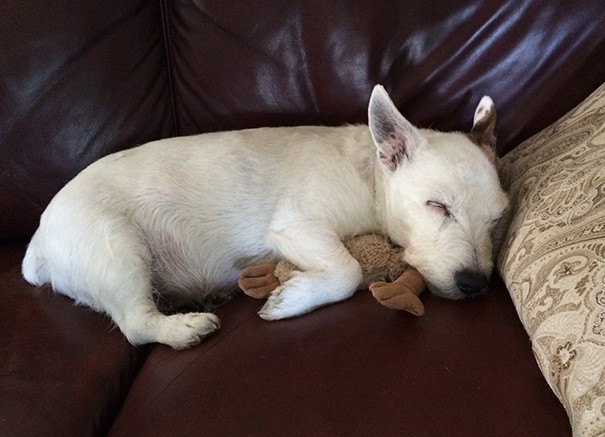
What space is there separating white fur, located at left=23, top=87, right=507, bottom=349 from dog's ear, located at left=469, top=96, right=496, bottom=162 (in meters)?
0.05

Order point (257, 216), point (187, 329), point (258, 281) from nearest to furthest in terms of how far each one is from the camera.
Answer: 1. point (187, 329)
2. point (258, 281)
3. point (257, 216)

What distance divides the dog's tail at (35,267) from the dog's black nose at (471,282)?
4.00ft

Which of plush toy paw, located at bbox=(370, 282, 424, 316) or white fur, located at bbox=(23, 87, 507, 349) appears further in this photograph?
white fur, located at bbox=(23, 87, 507, 349)

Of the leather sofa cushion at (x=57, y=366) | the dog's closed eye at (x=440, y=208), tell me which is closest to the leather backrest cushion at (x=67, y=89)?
the leather sofa cushion at (x=57, y=366)

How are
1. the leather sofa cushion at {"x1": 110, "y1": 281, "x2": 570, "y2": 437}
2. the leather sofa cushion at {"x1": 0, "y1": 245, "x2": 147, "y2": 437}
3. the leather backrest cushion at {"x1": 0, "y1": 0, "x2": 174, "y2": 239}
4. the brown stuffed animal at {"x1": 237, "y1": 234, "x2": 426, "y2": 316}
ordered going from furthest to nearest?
1. the leather backrest cushion at {"x1": 0, "y1": 0, "x2": 174, "y2": 239}
2. the brown stuffed animal at {"x1": 237, "y1": 234, "x2": 426, "y2": 316}
3. the leather sofa cushion at {"x1": 0, "y1": 245, "x2": 147, "y2": 437}
4. the leather sofa cushion at {"x1": 110, "y1": 281, "x2": 570, "y2": 437}

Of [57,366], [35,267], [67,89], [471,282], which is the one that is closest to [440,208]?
[471,282]

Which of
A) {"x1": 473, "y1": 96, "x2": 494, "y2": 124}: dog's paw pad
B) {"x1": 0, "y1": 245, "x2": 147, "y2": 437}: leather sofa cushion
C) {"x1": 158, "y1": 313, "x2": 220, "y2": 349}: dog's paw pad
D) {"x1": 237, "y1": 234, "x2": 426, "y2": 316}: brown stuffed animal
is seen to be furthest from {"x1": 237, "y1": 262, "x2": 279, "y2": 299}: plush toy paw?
{"x1": 473, "y1": 96, "x2": 494, "y2": 124}: dog's paw pad

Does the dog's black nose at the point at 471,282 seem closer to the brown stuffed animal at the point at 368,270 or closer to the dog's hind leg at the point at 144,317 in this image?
the brown stuffed animal at the point at 368,270

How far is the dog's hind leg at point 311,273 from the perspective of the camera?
165cm

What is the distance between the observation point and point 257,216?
195 centimetres

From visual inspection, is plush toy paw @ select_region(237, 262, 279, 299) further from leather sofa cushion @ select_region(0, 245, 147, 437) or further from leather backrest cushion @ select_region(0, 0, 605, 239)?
leather backrest cushion @ select_region(0, 0, 605, 239)

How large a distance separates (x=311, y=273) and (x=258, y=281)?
0.15 metres

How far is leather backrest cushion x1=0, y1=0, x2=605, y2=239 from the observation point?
199 centimetres

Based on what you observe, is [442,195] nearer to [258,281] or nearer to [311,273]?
[311,273]
